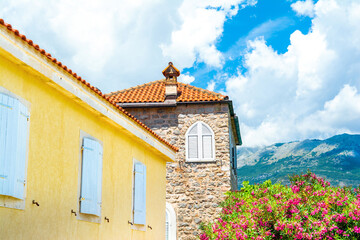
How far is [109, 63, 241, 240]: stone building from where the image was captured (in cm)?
1958

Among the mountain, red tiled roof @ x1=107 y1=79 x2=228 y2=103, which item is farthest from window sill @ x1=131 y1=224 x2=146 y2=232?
the mountain

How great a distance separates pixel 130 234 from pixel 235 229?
15.8 ft

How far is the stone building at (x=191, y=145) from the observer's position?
19.6 metres

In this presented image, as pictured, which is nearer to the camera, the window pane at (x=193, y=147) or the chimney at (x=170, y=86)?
the window pane at (x=193, y=147)

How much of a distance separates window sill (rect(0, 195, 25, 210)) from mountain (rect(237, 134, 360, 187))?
118445mm

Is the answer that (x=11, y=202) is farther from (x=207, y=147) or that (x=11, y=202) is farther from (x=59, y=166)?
(x=207, y=147)

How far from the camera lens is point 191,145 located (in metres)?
20.3

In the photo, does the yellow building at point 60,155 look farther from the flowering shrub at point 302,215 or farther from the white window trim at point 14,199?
the flowering shrub at point 302,215

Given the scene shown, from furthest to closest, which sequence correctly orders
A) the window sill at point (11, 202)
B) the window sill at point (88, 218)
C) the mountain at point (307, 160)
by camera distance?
the mountain at point (307, 160)
the window sill at point (88, 218)
the window sill at point (11, 202)

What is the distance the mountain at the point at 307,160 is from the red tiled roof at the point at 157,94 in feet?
341

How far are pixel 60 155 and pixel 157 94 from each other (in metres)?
13.5

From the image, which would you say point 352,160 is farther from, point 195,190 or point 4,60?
point 4,60

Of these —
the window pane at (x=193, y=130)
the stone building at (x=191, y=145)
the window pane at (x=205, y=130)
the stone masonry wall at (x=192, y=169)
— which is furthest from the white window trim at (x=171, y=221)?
the window pane at (x=205, y=130)

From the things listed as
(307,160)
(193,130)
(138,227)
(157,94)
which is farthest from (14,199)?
(307,160)
